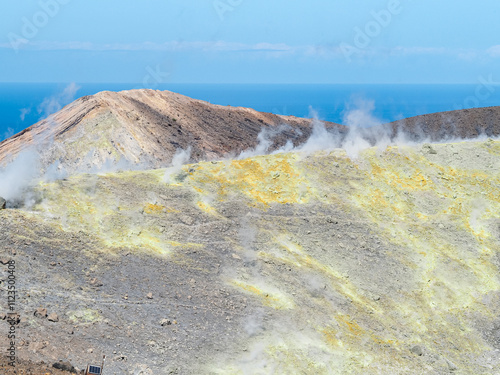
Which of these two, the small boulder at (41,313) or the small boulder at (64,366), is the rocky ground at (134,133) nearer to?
the small boulder at (41,313)

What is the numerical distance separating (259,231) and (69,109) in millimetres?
35570

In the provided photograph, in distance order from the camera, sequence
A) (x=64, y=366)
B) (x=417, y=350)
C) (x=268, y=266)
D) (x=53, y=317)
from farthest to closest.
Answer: (x=268, y=266), (x=417, y=350), (x=53, y=317), (x=64, y=366)

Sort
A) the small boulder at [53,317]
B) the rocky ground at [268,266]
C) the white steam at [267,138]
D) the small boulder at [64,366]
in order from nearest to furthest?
the small boulder at [64,366]
the small boulder at [53,317]
the rocky ground at [268,266]
the white steam at [267,138]

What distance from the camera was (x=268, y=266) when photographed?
2516cm

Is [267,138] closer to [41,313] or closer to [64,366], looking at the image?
[41,313]

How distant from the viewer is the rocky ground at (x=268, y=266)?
19.6 m

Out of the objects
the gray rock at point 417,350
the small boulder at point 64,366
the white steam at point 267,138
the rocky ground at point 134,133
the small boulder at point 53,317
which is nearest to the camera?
the small boulder at point 64,366

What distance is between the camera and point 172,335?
19812 mm

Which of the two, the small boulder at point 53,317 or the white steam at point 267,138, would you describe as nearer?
the small boulder at point 53,317

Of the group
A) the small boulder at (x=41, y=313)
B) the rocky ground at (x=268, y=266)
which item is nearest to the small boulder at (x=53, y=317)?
the rocky ground at (x=268, y=266)

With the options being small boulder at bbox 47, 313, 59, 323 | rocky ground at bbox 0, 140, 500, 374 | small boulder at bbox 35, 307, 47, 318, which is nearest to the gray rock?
rocky ground at bbox 0, 140, 500, 374

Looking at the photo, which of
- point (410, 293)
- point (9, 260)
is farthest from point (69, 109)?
point (410, 293)

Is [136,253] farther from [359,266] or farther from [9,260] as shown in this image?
[359,266]

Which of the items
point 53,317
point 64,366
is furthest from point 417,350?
point 53,317
